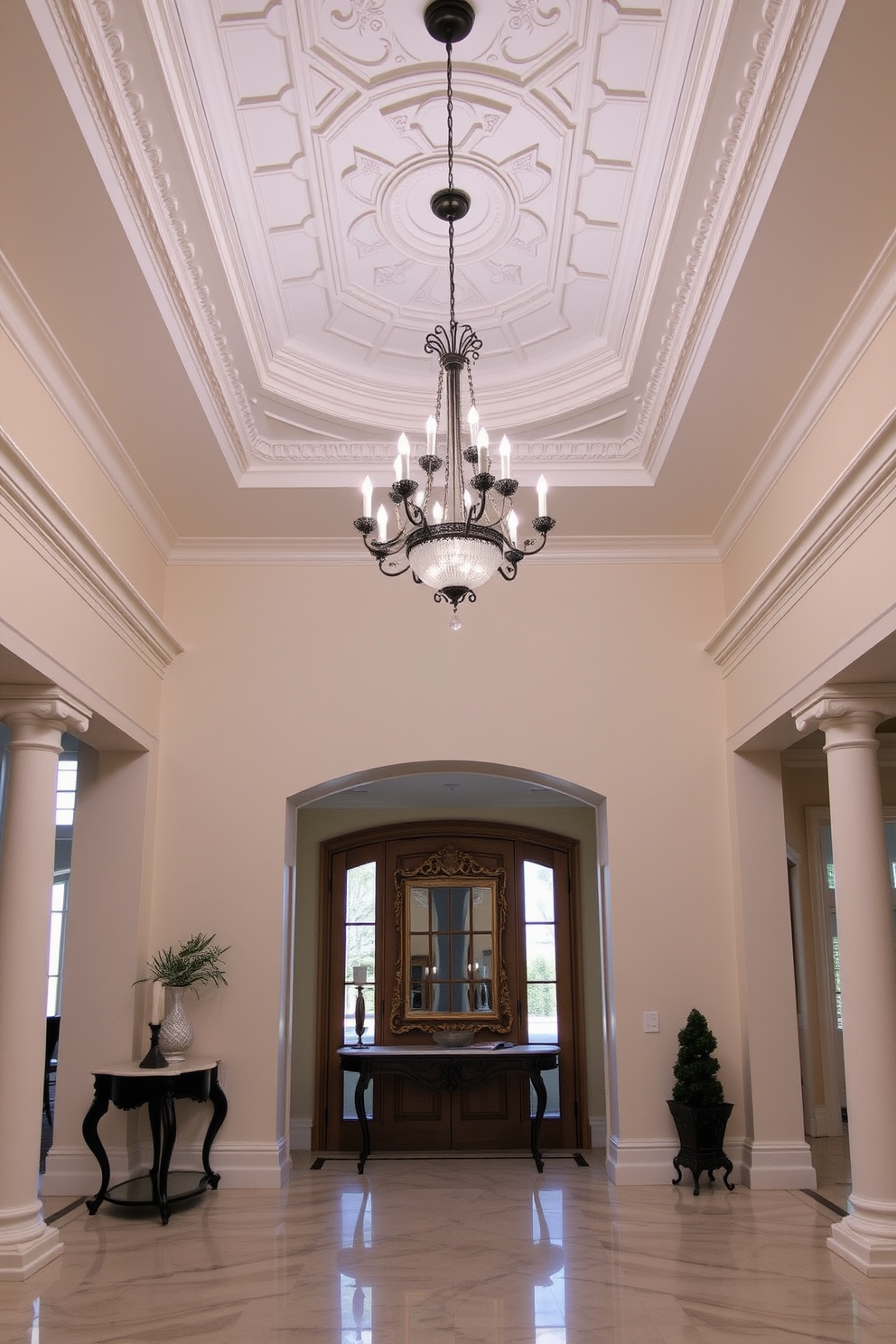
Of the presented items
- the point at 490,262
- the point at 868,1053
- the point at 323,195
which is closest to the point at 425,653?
the point at 490,262

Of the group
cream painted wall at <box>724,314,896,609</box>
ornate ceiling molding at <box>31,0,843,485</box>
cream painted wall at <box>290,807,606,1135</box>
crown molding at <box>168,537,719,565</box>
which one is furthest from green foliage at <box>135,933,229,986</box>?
cream painted wall at <box>724,314,896,609</box>

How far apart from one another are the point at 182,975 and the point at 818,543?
479 cm

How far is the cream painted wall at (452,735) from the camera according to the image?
7520 millimetres

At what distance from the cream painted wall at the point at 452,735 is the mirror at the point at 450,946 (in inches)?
123

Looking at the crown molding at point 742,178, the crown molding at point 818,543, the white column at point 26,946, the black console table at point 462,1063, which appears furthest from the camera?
the black console table at point 462,1063

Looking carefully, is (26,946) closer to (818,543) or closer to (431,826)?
(818,543)

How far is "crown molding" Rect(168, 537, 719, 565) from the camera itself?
824 centimetres

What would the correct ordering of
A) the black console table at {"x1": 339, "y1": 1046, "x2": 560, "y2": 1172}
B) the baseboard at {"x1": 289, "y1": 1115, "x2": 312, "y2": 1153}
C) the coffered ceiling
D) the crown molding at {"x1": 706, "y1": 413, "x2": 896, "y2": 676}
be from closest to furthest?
the coffered ceiling → the crown molding at {"x1": 706, "y1": 413, "x2": 896, "y2": 676} → the black console table at {"x1": 339, "y1": 1046, "x2": 560, "y2": 1172} → the baseboard at {"x1": 289, "y1": 1115, "x2": 312, "y2": 1153}

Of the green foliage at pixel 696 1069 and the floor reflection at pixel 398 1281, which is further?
the green foliage at pixel 696 1069

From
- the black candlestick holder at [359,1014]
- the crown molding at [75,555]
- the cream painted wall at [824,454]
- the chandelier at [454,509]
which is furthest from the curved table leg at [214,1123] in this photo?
the cream painted wall at [824,454]

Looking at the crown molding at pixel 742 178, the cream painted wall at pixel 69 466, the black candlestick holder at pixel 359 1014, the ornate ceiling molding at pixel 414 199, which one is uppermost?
the ornate ceiling molding at pixel 414 199

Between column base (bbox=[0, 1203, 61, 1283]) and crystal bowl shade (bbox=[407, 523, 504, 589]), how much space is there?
3712mm

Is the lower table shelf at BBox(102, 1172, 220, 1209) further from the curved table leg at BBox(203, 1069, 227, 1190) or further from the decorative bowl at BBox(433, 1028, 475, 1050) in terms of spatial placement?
the decorative bowl at BBox(433, 1028, 475, 1050)

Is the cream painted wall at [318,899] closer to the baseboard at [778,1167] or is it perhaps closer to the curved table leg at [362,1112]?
the curved table leg at [362,1112]
